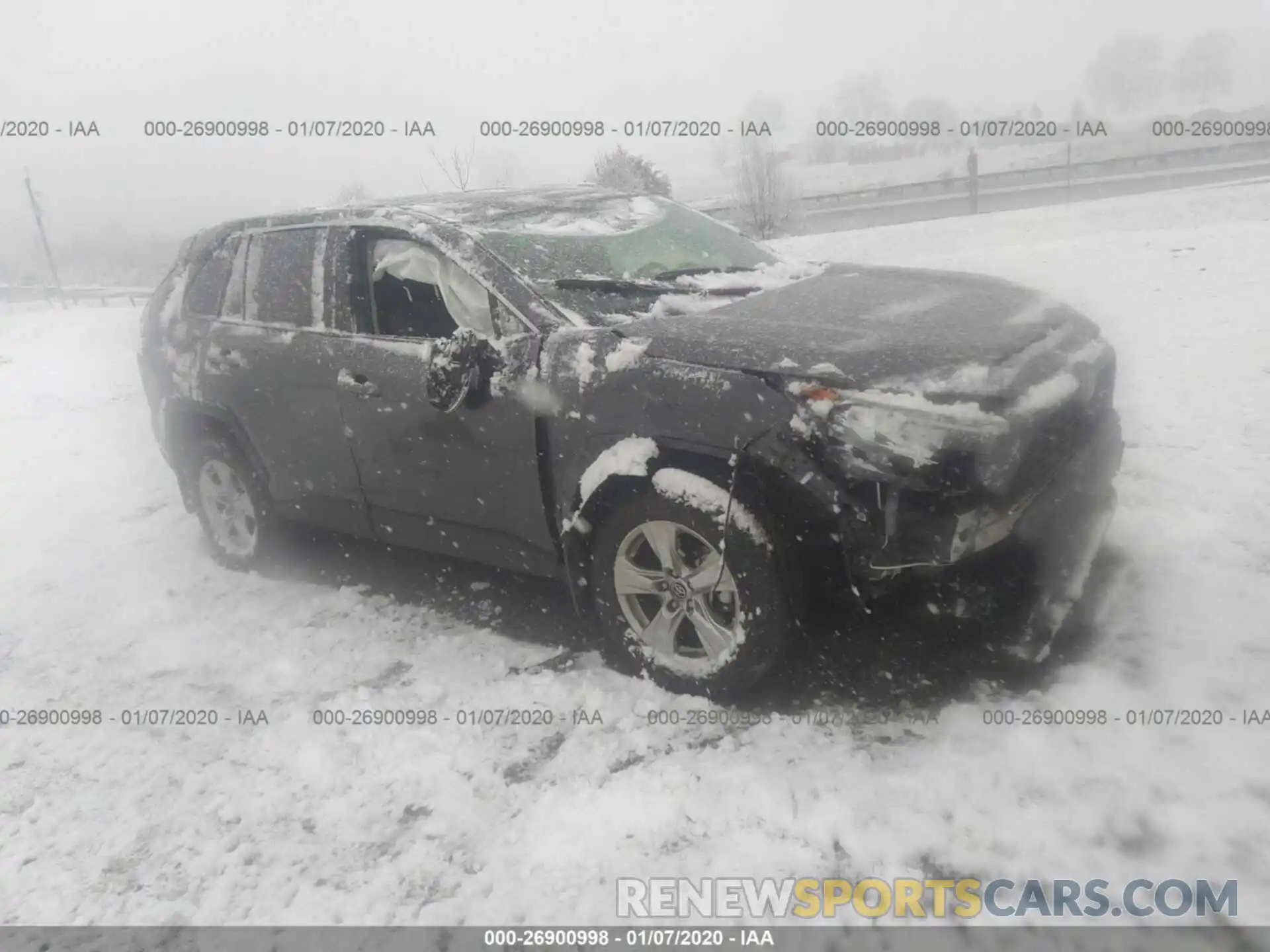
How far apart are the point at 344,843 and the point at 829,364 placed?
2.04 meters

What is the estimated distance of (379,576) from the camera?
14.8ft

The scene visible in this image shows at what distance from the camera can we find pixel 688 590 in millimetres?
2912

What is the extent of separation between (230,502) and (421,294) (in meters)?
1.99

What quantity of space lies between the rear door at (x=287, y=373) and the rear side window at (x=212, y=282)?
0.20 feet

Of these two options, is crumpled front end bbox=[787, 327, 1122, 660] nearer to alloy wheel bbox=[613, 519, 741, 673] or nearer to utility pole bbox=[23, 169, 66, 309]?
alloy wheel bbox=[613, 519, 741, 673]

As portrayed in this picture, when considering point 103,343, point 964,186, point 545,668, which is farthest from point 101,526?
point 964,186

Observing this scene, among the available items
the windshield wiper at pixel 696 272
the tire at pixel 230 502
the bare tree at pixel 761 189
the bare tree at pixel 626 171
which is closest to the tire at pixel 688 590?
the windshield wiper at pixel 696 272

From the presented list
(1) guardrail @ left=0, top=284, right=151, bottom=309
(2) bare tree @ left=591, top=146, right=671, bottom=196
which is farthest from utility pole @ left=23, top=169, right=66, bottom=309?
(2) bare tree @ left=591, top=146, right=671, bottom=196

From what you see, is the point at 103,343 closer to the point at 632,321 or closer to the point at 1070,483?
the point at 632,321

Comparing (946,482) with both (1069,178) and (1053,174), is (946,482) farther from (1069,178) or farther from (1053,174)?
(1053,174)

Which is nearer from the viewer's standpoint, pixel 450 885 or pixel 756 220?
pixel 450 885

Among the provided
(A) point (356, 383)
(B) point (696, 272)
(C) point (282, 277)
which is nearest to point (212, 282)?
(C) point (282, 277)

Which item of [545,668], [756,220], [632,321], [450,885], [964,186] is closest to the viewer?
[450,885]

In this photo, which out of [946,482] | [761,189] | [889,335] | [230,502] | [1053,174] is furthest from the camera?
[1053,174]
